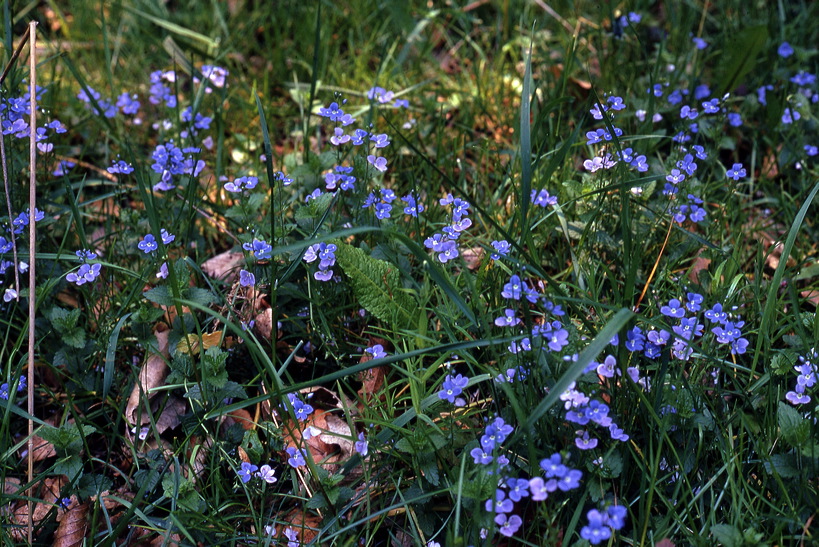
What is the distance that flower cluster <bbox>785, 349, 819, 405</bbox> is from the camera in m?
2.06

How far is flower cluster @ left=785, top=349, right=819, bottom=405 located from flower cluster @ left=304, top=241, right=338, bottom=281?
54.7 inches

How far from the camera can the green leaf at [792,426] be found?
197 cm

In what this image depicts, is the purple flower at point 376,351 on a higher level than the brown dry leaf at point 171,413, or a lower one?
higher

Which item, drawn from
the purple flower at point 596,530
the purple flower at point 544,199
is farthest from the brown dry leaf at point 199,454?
the purple flower at point 544,199

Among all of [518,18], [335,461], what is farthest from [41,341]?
[518,18]

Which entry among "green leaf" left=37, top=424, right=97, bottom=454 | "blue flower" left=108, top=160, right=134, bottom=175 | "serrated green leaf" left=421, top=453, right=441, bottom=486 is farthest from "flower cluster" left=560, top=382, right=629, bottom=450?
"blue flower" left=108, top=160, right=134, bottom=175

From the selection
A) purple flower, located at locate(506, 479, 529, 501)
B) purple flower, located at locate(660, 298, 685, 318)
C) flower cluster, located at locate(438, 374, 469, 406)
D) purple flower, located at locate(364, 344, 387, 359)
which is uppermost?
purple flower, located at locate(660, 298, 685, 318)

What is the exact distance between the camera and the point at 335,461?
236 centimetres

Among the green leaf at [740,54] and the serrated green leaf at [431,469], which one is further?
the green leaf at [740,54]

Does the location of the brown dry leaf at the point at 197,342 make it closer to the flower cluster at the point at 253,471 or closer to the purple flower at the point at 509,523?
the flower cluster at the point at 253,471

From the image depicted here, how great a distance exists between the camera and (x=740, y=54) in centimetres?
345

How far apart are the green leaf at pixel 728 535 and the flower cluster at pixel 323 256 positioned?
131 cm

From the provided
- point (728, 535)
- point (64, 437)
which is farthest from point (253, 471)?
point (728, 535)

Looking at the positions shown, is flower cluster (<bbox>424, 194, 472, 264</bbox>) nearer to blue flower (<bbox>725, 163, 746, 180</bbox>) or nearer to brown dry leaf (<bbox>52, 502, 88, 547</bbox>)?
blue flower (<bbox>725, 163, 746, 180</bbox>)
